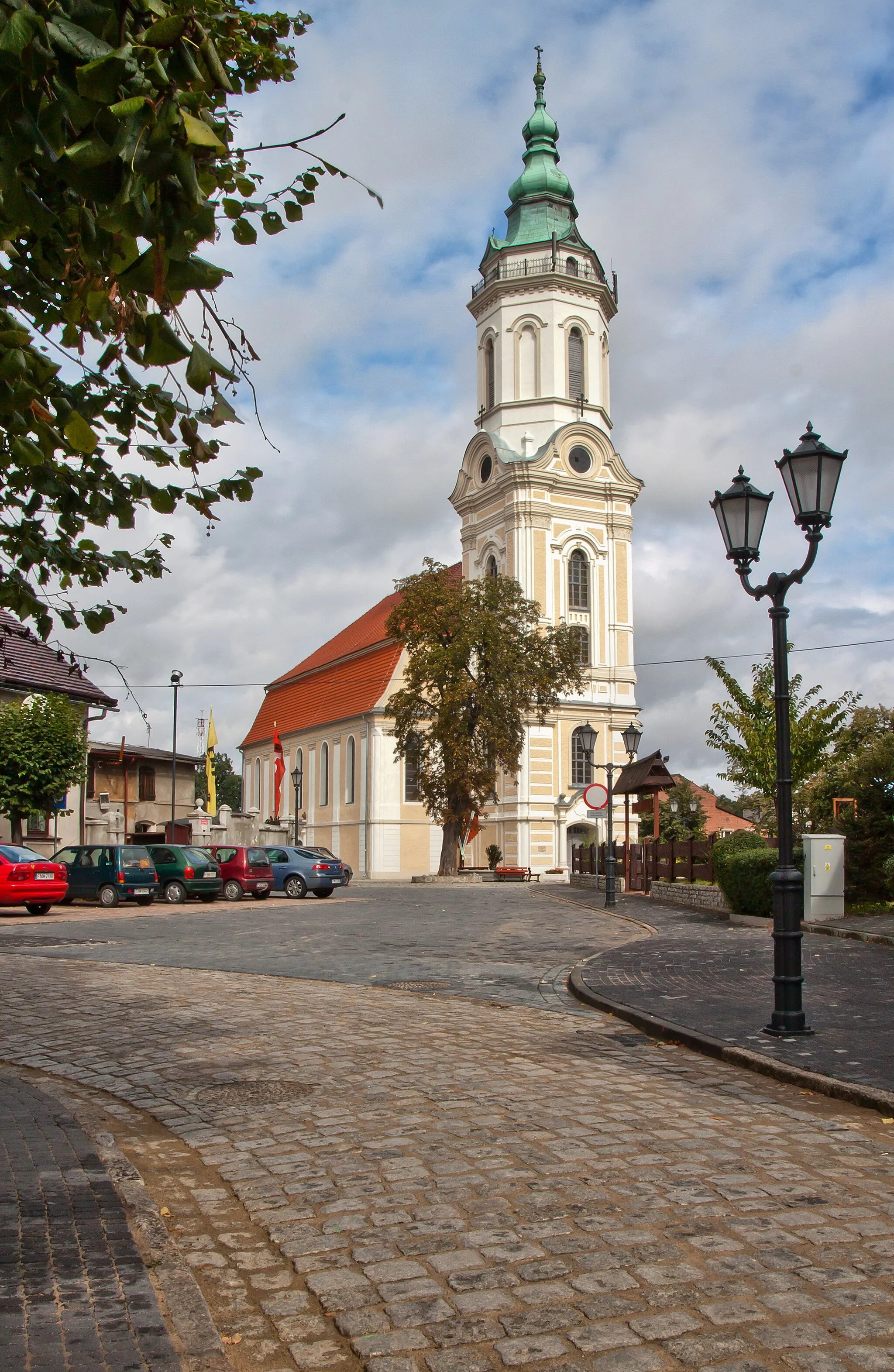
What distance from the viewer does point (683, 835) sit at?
35.1 m

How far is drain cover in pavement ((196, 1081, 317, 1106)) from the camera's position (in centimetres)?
715

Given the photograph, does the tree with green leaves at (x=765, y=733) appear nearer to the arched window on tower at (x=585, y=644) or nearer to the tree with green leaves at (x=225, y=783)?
the arched window on tower at (x=585, y=644)

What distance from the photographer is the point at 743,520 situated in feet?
32.6

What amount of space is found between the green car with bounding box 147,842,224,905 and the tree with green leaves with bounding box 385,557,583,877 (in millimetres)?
13991

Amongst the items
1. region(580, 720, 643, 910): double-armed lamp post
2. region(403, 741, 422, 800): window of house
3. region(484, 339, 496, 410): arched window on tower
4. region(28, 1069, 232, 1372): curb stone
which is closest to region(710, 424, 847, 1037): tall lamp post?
region(28, 1069, 232, 1372): curb stone

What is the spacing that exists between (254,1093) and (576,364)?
55.1m

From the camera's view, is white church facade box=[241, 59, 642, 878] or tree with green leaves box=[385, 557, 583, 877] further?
white church facade box=[241, 59, 642, 878]

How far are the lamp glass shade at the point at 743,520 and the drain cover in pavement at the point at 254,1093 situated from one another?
5.54 metres

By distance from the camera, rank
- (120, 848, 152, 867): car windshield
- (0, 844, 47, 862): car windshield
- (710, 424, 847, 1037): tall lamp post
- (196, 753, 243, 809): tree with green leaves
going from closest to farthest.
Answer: (710, 424, 847, 1037): tall lamp post < (0, 844, 47, 862): car windshield < (120, 848, 152, 867): car windshield < (196, 753, 243, 809): tree with green leaves

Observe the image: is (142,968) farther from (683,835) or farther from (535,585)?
(535,585)

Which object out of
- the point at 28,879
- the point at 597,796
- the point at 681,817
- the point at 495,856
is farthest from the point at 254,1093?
the point at 495,856

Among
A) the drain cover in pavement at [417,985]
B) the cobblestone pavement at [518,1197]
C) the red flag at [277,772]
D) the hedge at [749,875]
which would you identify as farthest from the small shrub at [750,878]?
the red flag at [277,772]

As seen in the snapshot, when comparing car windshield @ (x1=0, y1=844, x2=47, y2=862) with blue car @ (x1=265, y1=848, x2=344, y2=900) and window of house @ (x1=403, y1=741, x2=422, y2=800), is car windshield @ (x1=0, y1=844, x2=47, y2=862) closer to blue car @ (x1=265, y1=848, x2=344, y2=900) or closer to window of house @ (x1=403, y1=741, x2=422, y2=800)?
blue car @ (x1=265, y1=848, x2=344, y2=900)

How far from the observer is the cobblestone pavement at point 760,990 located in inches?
326
